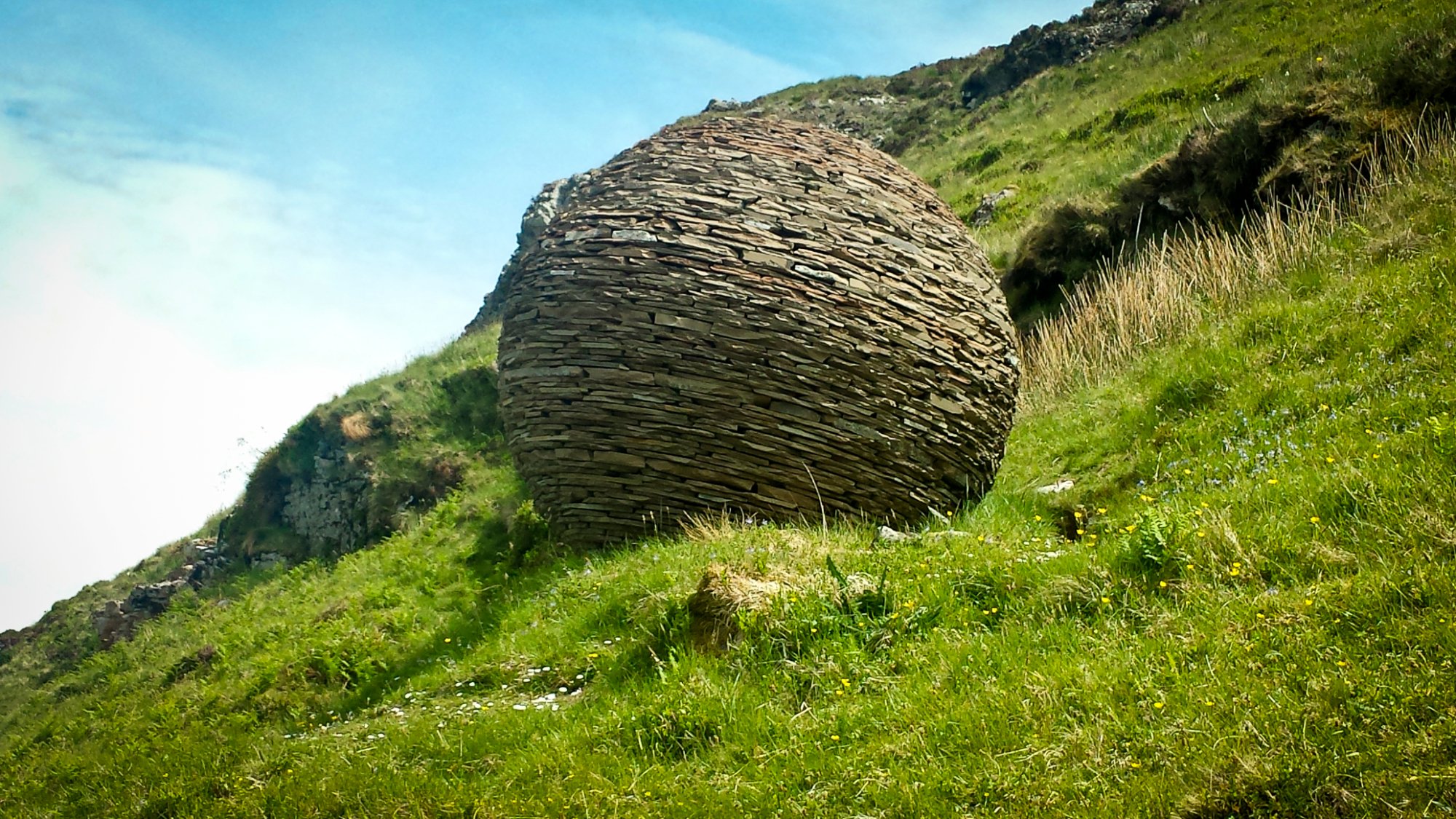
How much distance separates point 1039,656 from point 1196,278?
768cm

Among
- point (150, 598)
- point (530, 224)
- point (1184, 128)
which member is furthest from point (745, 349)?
point (530, 224)

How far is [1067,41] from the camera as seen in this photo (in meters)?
35.1

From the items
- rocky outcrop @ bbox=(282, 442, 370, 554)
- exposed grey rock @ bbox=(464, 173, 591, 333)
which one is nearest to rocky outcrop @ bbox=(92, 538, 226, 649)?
rocky outcrop @ bbox=(282, 442, 370, 554)

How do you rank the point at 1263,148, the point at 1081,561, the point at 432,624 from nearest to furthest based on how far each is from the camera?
the point at 1081,561 < the point at 432,624 < the point at 1263,148

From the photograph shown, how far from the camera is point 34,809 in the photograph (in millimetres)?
6234

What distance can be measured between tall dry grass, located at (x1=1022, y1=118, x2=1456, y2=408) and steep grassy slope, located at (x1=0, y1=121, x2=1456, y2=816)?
2.54ft

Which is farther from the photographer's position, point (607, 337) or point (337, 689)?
point (337, 689)

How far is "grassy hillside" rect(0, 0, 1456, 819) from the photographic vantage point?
3084 mm

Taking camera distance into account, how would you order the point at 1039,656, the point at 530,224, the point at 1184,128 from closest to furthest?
the point at 1039,656
the point at 1184,128
the point at 530,224

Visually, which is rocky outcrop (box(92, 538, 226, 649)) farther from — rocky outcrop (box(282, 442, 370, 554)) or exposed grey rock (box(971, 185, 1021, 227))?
exposed grey rock (box(971, 185, 1021, 227))

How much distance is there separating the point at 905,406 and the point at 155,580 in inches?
804

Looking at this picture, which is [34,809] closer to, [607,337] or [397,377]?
[607,337]

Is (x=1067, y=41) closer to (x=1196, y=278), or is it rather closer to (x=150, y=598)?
(x=1196, y=278)

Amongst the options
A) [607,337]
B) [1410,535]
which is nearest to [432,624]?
[607,337]
